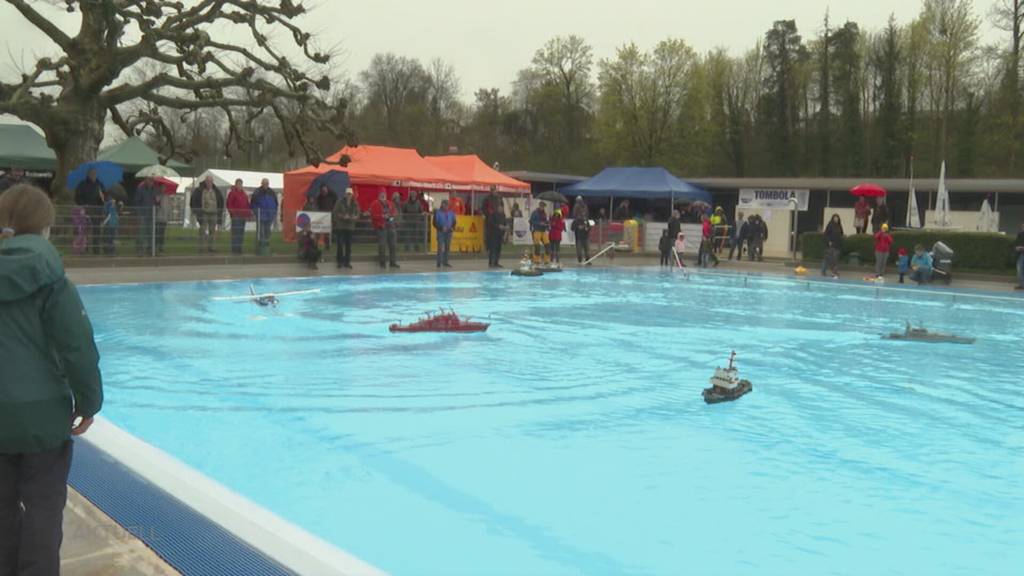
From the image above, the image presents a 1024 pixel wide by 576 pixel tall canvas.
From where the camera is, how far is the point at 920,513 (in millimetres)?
5145

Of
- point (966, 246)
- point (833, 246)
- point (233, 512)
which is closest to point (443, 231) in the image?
point (833, 246)

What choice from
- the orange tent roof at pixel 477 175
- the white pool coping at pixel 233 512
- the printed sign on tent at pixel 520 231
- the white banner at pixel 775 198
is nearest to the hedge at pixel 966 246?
the printed sign on tent at pixel 520 231

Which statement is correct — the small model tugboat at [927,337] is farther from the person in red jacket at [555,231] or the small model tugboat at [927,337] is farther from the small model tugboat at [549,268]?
the person in red jacket at [555,231]

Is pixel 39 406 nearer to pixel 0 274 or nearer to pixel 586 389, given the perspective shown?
pixel 0 274

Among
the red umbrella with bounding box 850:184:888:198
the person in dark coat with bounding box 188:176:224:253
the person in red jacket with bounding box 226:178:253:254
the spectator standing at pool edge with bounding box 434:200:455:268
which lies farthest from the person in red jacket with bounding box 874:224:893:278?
the person in dark coat with bounding box 188:176:224:253

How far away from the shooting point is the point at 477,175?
99.8 feet

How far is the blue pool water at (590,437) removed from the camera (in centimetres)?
461

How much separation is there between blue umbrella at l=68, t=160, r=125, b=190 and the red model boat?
13.0m

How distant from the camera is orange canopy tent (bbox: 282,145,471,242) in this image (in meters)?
27.1

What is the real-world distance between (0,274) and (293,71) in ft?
73.5

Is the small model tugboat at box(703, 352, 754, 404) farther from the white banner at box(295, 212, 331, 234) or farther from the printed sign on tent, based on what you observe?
the printed sign on tent

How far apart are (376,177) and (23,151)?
1068 cm

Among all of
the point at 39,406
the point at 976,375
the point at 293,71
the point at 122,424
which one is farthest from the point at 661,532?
the point at 293,71

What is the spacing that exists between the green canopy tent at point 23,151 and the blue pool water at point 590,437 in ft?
56.2
